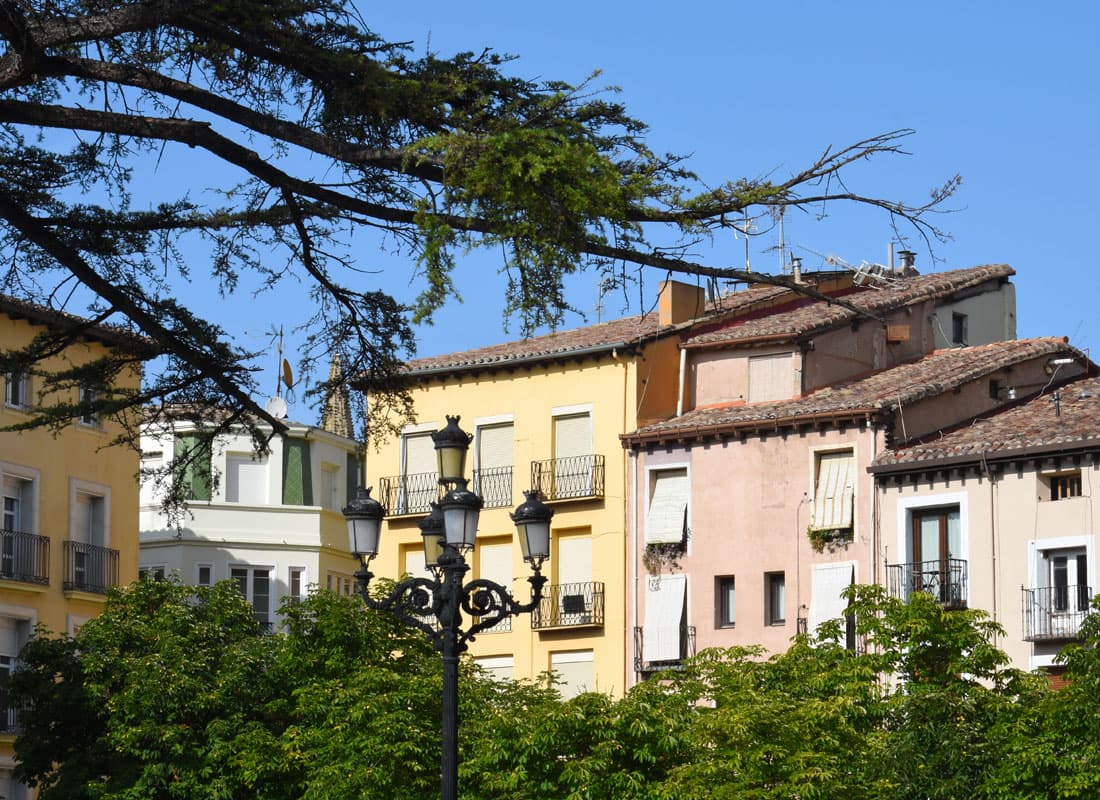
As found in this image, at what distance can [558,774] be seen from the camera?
2578 cm

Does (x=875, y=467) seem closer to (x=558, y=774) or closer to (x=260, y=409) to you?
(x=558, y=774)

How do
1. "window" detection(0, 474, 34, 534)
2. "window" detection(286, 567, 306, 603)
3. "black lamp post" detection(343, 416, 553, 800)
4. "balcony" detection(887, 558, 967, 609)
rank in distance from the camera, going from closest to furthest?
1. "black lamp post" detection(343, 416, 553, 800)
2. "balcony" detection(887, 558, 967, 609)
3. "window" detection(0, 474, 34, 534)
4. "window" detection(286, 567, 306, 603)

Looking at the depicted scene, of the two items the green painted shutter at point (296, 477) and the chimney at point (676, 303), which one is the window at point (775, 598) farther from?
the green painted shutter at point (296, 477)

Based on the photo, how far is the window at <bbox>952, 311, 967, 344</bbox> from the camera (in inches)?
1753

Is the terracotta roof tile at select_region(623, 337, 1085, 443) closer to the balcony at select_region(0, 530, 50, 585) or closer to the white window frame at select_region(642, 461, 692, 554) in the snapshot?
the white window frame at select_region(642, 461, 692, 554)

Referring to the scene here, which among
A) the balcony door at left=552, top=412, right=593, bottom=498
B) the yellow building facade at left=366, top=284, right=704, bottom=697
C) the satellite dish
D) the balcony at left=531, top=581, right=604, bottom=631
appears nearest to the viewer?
the satellite dish

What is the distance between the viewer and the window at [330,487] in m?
57.1

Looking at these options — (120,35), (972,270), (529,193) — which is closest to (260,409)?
(120,35)

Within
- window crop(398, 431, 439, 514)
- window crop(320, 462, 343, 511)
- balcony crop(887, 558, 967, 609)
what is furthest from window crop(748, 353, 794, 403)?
window crop(320, 462, 343, 511)

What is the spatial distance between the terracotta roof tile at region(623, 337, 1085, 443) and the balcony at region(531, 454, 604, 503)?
1.04 m

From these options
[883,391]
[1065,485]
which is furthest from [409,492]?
[1065,485]

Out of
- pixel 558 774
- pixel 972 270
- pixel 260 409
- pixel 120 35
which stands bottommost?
pixel 558 774

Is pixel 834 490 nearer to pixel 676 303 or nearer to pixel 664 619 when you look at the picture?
pixel 664 619

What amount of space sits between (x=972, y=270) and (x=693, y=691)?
18992 millimetres
